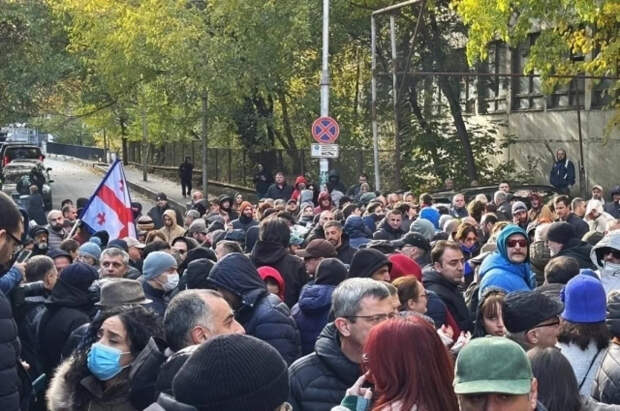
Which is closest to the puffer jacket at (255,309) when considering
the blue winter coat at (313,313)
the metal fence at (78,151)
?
the blue winter coat at (313,313)

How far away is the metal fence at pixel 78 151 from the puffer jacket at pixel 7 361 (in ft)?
230

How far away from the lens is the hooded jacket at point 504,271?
316 inches

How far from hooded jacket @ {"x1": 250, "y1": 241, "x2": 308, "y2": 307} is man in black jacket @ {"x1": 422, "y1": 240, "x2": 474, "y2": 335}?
1.38 meters

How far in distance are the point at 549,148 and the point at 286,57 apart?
29.1 ft

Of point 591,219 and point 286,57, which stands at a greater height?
point 286,57

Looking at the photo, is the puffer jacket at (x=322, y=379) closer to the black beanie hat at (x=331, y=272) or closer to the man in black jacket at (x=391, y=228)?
the black beanie hat at (x=331, y=272)

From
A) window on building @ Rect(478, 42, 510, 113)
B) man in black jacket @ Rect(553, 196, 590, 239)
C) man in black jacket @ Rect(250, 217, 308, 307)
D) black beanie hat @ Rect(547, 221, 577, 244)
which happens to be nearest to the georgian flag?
man in black jacket @ Rect(250, 217, 308, 307)

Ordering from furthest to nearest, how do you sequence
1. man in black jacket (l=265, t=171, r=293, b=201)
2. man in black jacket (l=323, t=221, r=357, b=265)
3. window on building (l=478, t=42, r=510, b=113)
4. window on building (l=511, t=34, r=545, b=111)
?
window on building (l=478, t=42, r=510, b=113)
window on building (l=511, t=34, r=545, b=111)
man in black jacket (l=265, t=171, r=293, b=201)
man in black jacket (l=323, t=221, r=357, b=265)

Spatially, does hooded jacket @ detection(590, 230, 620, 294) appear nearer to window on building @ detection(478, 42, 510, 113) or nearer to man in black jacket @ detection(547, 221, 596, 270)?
man in black jacket @ detection(547, 221, 596, 270)

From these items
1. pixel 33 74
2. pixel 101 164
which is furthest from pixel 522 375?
pixel 101 164

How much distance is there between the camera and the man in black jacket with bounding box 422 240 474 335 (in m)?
7.83

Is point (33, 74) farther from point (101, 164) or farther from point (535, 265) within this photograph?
point (101, 164)

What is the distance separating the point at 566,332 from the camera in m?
5.75

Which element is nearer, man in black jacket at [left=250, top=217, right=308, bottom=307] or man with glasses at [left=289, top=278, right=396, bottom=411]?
man with glasses at [left=289, top=278, right=396, bottom=411]
